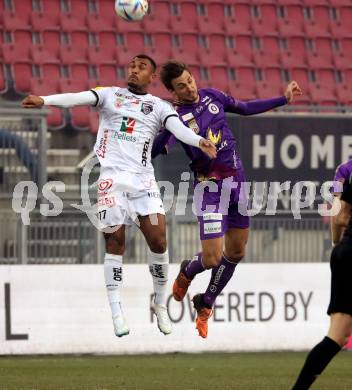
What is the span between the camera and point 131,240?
15.5m

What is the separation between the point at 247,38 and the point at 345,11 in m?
2.21

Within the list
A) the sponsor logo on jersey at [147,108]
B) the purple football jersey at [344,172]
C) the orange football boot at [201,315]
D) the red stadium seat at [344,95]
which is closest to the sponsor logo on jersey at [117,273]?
the orange football boot at [201,315]

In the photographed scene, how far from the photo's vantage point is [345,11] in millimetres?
21547

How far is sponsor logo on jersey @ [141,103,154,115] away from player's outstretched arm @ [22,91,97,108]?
451mm

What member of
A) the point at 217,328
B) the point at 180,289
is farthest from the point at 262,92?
the point at 180,289

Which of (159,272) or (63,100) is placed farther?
(159,272)

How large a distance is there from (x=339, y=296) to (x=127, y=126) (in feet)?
11.1

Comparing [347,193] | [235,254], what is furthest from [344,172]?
[235,254]

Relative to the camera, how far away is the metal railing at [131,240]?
14945 mm

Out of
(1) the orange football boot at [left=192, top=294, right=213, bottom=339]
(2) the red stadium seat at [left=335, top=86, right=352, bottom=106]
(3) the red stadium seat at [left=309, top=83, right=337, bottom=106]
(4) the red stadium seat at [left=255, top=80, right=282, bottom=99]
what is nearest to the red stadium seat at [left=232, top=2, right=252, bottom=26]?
(4) the red stadium seat at [left=255, top=80, right=282, bottom=99]

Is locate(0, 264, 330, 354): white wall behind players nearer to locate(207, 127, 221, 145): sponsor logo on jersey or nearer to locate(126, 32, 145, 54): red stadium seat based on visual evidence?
locate(207, 127, 221, 145): sponsor logo on jersey

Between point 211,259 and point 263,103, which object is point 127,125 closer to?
point 263,103

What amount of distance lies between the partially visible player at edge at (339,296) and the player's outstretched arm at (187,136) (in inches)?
81.8

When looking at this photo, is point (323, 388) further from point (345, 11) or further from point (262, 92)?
point (345, 11)
